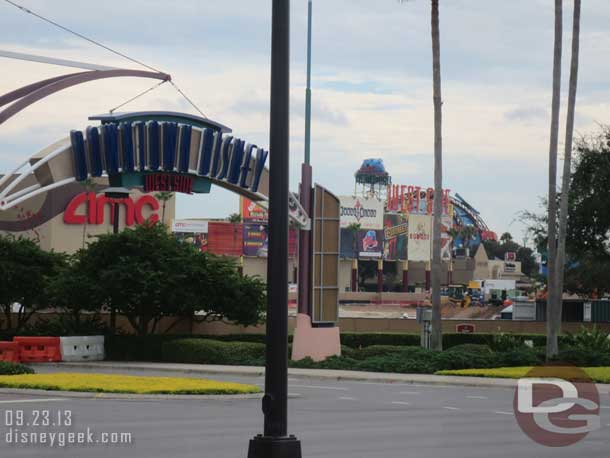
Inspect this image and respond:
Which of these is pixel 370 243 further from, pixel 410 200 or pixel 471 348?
pixel 471 348

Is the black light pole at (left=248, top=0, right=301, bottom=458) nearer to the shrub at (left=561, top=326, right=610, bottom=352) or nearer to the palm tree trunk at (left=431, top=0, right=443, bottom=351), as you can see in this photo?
the palm tree trunk at (left=431, top=0, right=443, bottom=351)

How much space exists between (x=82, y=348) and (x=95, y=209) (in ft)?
183

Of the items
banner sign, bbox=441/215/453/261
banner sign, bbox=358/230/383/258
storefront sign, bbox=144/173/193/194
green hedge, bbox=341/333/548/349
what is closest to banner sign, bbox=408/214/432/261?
banner sign, bbox=441/215/453/261

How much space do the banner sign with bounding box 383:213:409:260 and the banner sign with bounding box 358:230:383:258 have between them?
134 centimetres

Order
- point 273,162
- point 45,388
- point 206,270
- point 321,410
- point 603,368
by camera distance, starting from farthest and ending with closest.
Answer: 1. point 206,270
2. point 603,368
3. point 45,388
4. point 321,410
5. point 273,162

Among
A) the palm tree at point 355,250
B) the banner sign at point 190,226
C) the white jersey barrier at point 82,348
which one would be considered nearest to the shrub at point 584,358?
the white jersey barrier at point 82,348

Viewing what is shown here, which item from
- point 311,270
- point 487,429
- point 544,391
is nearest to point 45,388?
point 487,429

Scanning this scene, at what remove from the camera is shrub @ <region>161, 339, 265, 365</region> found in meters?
38.3

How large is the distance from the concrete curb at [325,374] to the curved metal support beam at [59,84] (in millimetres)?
8302

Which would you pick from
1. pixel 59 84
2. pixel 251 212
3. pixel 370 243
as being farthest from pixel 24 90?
pixel 370 243

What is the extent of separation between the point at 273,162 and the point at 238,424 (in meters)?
7.62

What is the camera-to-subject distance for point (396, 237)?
156m

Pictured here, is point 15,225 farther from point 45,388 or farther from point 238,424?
point 238,424

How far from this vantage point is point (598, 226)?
162ft
